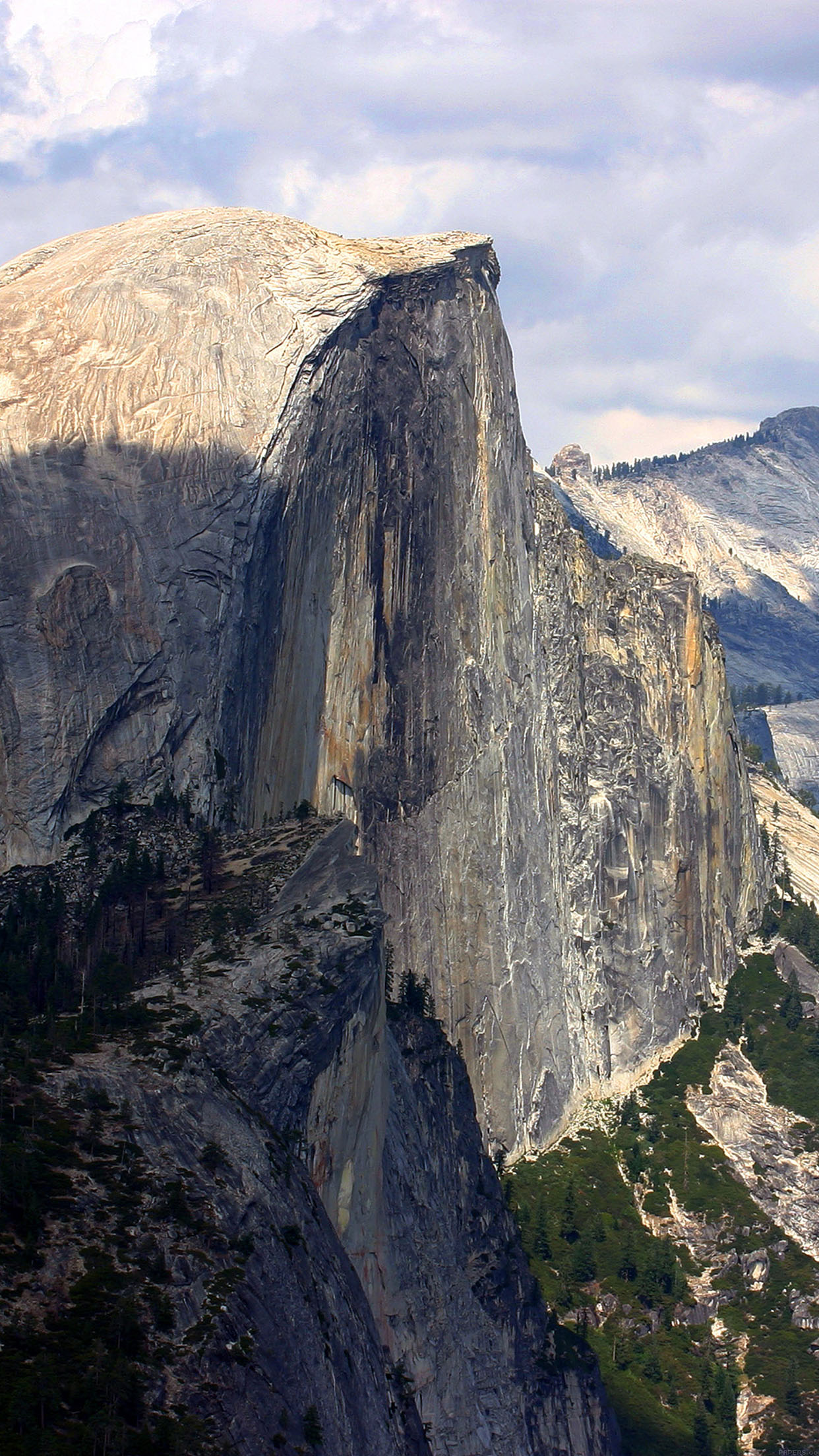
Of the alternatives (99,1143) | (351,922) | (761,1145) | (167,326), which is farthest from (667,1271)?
(99,1143)

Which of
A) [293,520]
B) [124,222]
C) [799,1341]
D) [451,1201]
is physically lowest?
[799,1341]

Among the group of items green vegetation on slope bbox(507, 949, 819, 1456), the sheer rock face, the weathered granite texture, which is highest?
Result: the sheer rock face

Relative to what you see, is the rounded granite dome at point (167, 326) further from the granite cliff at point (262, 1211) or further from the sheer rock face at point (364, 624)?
the granite cliff at point (262, 1211)

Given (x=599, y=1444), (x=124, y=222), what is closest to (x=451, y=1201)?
(x=599, y=1444)

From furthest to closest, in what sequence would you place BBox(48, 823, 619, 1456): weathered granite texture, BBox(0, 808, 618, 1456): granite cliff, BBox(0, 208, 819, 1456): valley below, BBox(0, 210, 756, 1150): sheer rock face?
BBox(0, 210, 756, 1150): sheer rock face → BBox(0, 208, 819, 1456): valley below → BBox(48, 823, 619, 1456): weathered granite texture → BBox(0, 808, 618, 1456): granite cliff

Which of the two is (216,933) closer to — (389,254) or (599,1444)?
(599,1444)

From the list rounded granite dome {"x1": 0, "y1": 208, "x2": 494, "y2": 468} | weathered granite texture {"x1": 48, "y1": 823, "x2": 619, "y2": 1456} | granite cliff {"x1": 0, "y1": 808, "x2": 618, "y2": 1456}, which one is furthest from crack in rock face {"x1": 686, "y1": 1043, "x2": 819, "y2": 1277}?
rounded granite dome {"x1": 0, "y1": 208, "x2": 494, "y2": 468}

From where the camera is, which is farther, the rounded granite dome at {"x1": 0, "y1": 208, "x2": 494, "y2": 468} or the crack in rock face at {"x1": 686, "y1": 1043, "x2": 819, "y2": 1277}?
the crack in rock face at {"x1": 686, "y1": 1043, "x2": 819, "y2": 1277}

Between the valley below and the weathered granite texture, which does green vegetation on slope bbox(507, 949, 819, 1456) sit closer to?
the valley below
